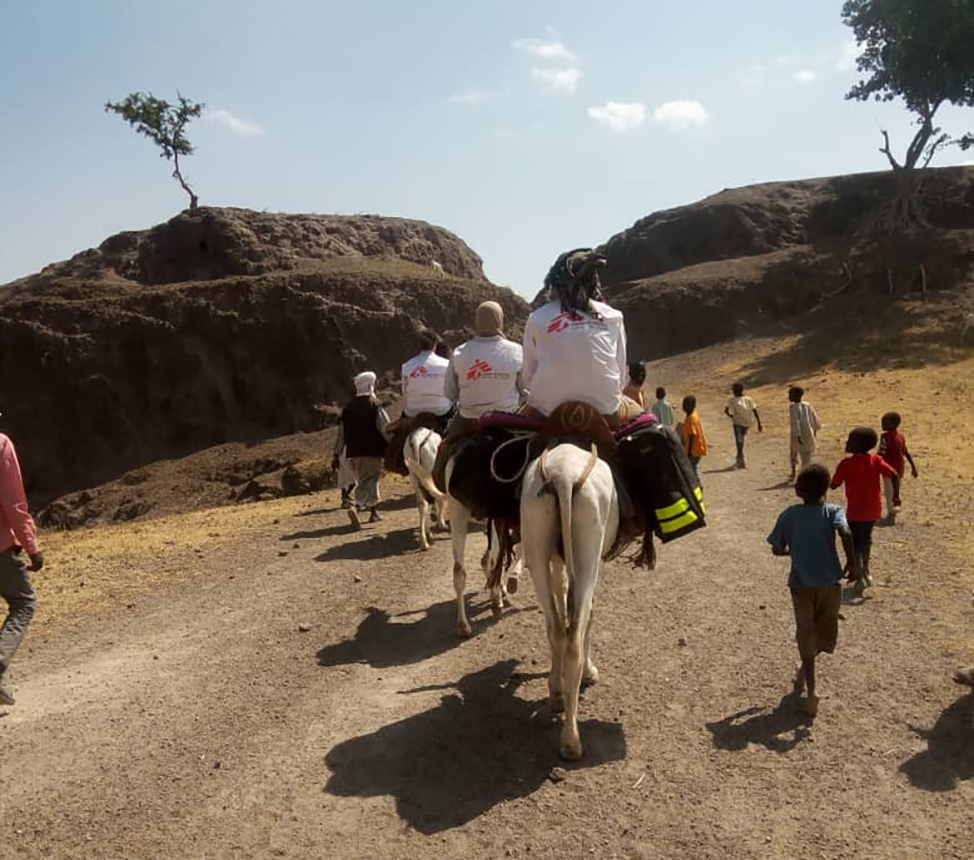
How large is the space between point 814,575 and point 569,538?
1.78m

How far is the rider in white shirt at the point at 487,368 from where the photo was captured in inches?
302

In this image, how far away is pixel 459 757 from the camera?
501 centimetres

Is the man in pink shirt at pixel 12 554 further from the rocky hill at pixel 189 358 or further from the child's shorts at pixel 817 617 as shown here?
the rocky hill at pixel 189 358

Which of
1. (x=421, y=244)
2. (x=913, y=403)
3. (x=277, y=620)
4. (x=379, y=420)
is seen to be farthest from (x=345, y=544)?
(x=421, y=244)

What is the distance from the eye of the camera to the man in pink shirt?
19.7ft

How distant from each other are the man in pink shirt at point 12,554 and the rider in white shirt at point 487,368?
3643 millimetres

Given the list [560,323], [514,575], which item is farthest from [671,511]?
[514,575]

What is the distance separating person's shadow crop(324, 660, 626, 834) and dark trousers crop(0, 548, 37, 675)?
2651mm

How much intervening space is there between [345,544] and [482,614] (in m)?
3.71

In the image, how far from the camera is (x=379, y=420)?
12.2 metres

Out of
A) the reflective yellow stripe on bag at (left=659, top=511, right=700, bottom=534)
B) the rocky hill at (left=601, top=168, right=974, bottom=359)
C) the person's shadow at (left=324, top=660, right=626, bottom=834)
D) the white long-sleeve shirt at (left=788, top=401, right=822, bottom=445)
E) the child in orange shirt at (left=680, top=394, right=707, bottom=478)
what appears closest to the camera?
the person's shadow at (left=324, top=660, right=626, bottom=834)

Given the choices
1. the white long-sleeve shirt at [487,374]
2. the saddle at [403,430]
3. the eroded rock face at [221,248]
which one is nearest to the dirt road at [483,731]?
the white long-sleeve shirt at [487,374]

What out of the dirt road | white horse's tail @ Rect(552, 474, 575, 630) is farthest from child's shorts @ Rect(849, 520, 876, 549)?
→ white horse's tail @ Rect(552, 474, 575, 630)

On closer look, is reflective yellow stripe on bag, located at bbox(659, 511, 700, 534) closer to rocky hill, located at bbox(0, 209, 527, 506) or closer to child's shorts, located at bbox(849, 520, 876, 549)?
child's shorts, located at bbox(849, 520, 876, 549)
